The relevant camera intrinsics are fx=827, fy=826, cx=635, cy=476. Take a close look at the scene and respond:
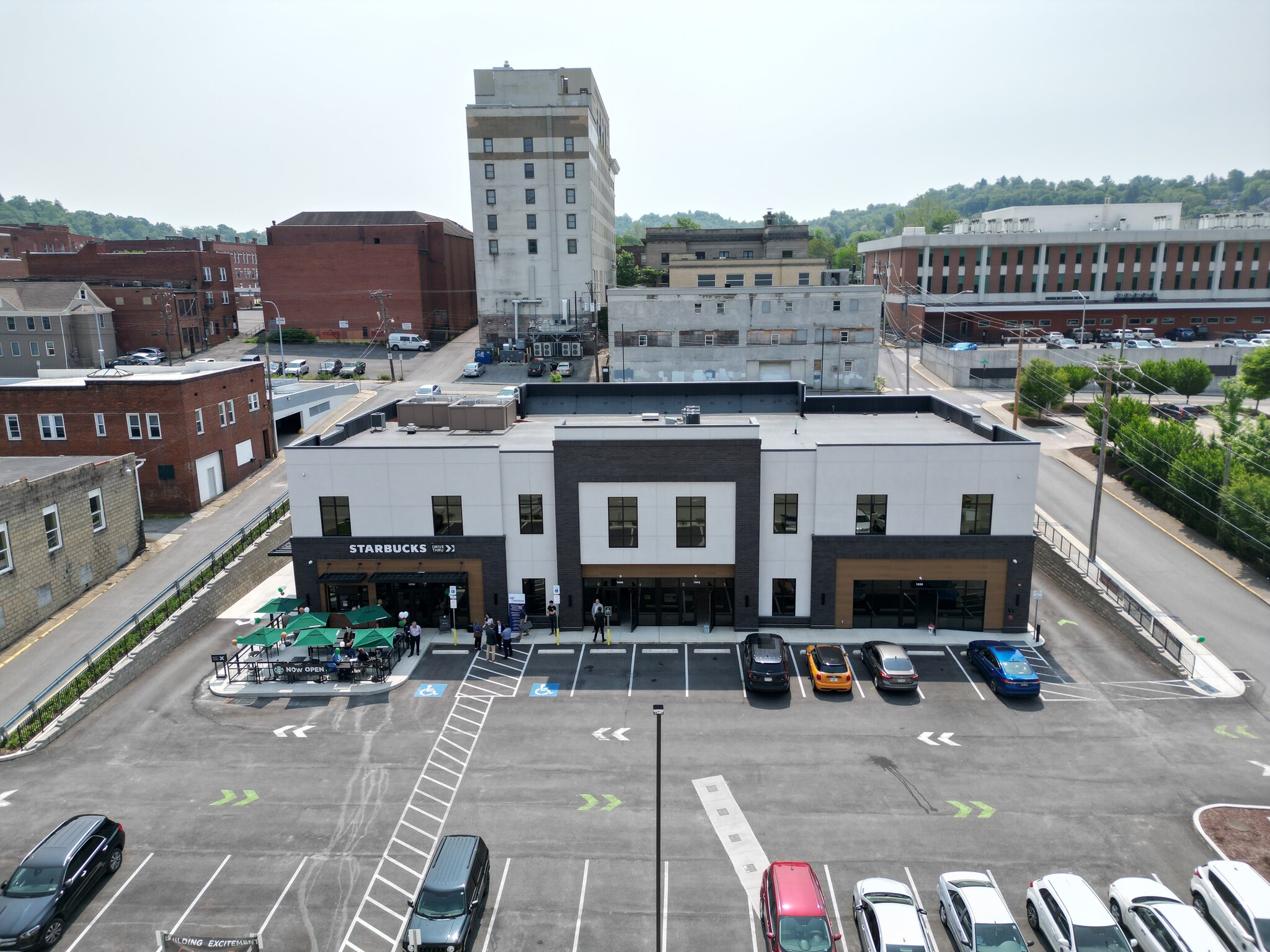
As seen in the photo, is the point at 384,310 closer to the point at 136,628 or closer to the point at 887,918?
the point at 136,628

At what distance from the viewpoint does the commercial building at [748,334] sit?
75.9m

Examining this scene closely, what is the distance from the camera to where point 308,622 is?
1320 inches

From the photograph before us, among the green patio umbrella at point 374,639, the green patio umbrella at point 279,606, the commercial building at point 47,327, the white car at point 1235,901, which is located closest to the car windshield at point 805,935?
the white car at point 1235,901

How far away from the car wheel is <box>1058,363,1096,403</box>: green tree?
73223 mm

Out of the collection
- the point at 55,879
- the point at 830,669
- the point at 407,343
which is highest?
the point at 407,343

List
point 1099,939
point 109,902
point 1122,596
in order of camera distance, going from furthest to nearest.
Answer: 1. point 1122,596
2. point 109,902
3. point 1099,939

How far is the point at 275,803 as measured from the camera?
78.7ft

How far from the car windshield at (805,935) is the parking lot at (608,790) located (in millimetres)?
1650

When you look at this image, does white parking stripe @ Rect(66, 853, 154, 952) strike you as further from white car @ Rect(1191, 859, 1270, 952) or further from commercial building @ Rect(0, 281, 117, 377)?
commercial building @ Rect(0, 281, 117, 377)

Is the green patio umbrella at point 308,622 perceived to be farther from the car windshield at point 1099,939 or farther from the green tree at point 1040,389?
the green tree at point 1040,389

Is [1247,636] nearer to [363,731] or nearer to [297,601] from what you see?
[363,731]

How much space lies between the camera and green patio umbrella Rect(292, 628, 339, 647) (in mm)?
31531

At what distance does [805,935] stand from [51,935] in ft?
55.6

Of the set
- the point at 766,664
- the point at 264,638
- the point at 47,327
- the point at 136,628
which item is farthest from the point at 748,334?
the point at 47,327
